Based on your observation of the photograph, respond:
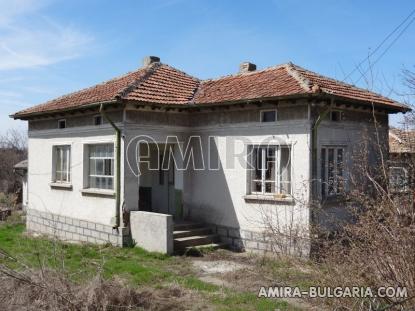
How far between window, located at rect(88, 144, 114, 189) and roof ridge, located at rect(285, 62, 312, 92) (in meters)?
5.55

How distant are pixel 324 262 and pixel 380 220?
3.01 feet

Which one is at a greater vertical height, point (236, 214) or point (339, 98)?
point (339, 98)

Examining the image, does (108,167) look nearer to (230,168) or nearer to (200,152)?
(200,152)

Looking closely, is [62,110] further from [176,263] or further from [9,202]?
[9,202]

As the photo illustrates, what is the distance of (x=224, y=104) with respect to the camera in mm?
12461

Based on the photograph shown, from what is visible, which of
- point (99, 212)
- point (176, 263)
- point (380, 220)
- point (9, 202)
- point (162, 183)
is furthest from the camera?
point (9, 202)

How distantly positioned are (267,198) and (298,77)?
10.8 feet

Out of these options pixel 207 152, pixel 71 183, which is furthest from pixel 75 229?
pixel 207 152

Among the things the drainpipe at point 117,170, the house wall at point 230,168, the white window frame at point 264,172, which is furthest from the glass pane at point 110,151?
the white window frame at point 264,172

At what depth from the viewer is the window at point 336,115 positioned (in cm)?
1193

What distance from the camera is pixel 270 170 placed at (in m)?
12.1

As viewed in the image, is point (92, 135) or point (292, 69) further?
point (92, 135)

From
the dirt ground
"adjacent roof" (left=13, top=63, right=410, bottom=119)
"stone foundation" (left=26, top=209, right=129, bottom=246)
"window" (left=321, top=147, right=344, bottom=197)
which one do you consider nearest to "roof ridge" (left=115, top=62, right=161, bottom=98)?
"adjacent roof" (left=13, top=63, right=410, bottom=119)

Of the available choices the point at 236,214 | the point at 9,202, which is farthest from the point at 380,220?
the point at 9,202
